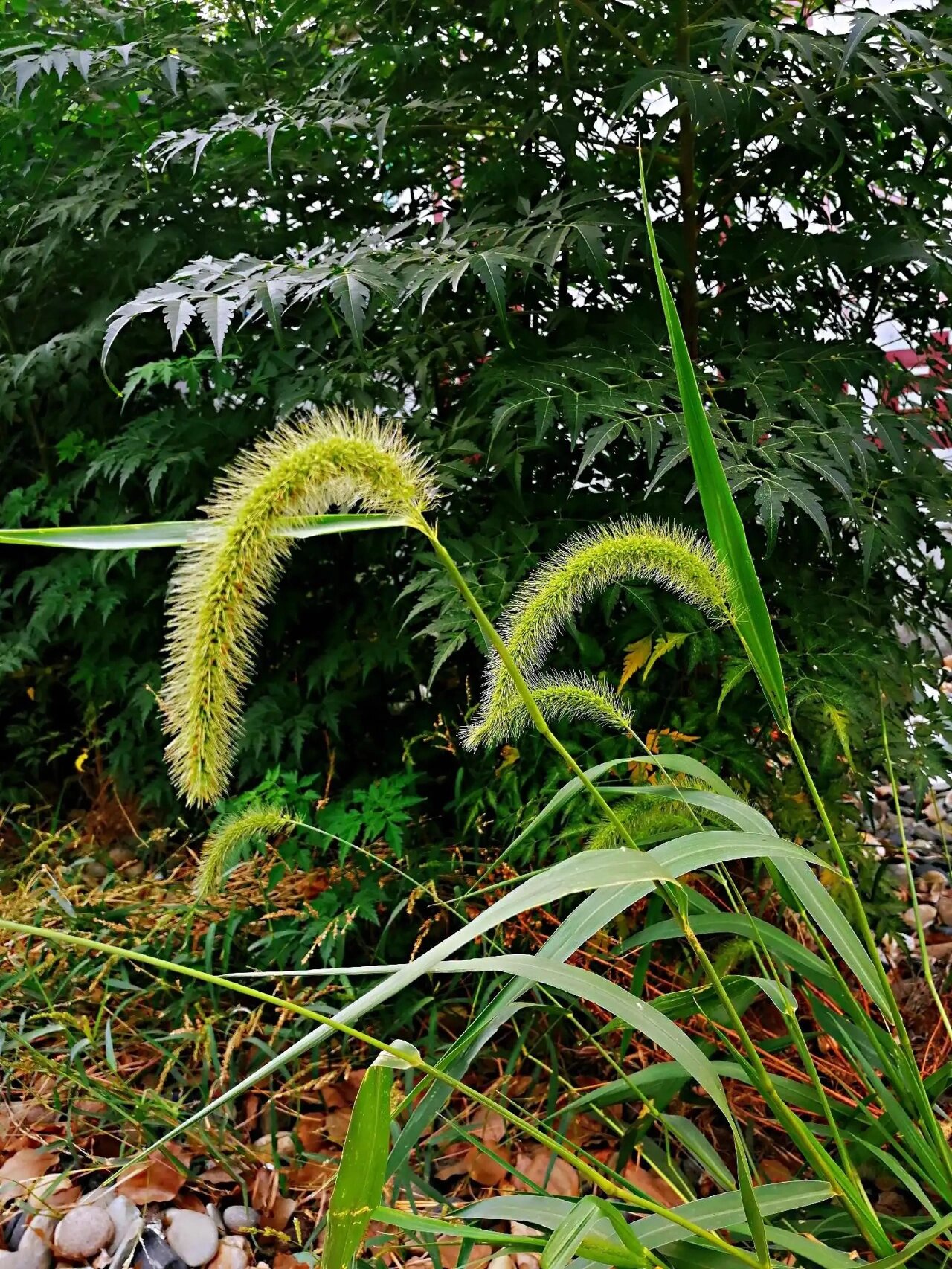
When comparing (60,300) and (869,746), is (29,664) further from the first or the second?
(869,746)

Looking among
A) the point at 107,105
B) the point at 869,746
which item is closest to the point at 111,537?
the point at 869,746

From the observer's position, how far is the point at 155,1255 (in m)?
1.15

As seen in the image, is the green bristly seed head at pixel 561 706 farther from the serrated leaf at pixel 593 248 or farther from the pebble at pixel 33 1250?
the pebble at pixel 33 1250

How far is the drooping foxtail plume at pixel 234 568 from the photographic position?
623 mm

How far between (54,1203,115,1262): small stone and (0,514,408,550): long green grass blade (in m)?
0.97

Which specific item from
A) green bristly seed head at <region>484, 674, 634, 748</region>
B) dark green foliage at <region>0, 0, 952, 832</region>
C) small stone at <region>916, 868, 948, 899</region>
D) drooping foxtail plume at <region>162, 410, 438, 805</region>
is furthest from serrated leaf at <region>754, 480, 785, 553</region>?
small stone at <region>916, 868, 948, 899</region>

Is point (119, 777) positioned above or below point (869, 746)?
below

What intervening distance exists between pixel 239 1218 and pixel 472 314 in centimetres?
136

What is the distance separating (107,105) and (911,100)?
4.67 feet

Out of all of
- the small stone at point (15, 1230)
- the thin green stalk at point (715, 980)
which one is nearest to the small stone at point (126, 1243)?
the small stone at point (15, 1230)

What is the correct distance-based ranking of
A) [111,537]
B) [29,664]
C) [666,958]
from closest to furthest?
[111,537]
[666,958]
[29,664]

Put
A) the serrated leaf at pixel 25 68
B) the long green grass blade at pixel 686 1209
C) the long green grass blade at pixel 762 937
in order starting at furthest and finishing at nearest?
the serrated leaf at pixel 25 68
the long green grass blade at pixel 762 937
the long green grass blade at pixel 686 1209

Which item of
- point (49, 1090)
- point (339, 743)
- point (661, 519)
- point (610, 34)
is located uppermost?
point (610, 34)

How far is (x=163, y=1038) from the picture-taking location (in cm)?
138
